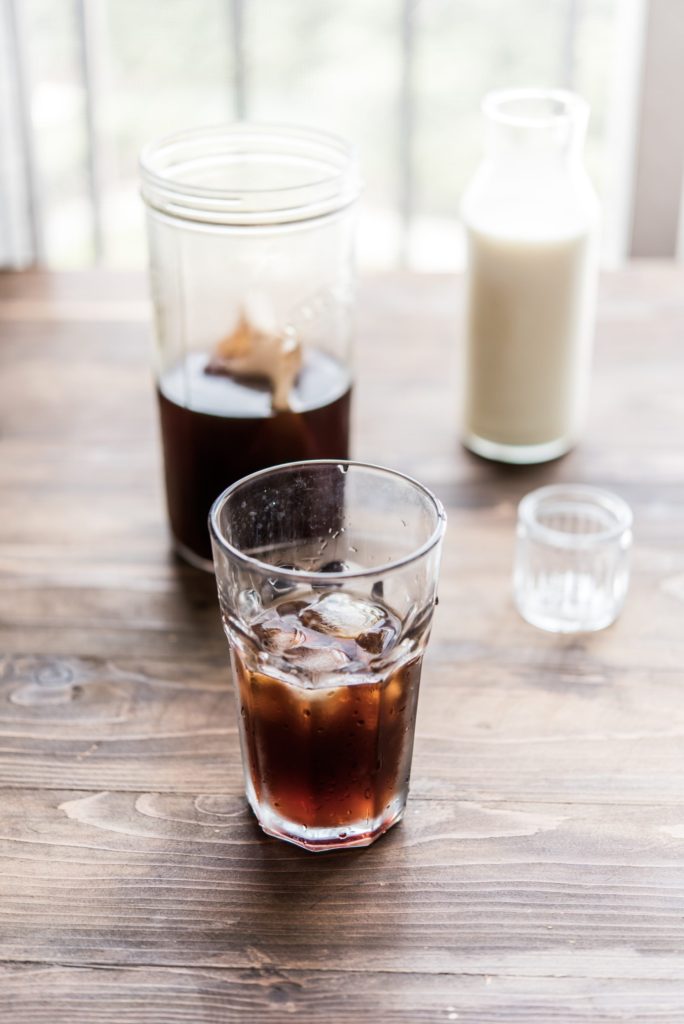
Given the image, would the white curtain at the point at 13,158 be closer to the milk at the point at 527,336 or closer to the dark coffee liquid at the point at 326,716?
the milk at the point at 527,336

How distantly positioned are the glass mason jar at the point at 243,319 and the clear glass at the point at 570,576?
6.7 inches

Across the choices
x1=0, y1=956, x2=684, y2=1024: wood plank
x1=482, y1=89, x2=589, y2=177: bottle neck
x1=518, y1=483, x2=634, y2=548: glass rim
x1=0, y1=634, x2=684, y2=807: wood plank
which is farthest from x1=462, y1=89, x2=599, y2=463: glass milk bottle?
x1=0, y1=956, x2=684, y2=1024: wood plank

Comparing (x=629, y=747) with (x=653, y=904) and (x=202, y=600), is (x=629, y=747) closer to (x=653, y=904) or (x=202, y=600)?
(x=653, y=904)

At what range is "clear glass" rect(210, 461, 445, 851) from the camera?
68cm

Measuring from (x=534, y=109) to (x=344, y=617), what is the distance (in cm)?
60

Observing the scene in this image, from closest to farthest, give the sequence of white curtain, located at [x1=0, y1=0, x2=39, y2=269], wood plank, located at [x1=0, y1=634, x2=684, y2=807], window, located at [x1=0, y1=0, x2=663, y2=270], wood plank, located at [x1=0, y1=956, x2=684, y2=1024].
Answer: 1. wood plank, located at [x1=0, y1=956, x2=684, y2=1024]
2. wood plank, located at [x1=0, y1=634, x2=684, y2=807]
3. white curtain, located at [x1=0, y1=0, x2=39, y2=269]
4. window, located at [x1=0, y1=0, x2=663, y2=270]

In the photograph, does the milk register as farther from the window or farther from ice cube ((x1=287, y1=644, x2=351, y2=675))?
the window

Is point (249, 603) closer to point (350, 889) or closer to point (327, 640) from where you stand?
point (327, 640)

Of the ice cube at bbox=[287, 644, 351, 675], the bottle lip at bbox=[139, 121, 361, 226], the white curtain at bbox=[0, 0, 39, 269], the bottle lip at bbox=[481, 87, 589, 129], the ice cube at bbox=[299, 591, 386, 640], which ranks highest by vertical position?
the bottle lip at bbox=[481, 87, 589, 129]

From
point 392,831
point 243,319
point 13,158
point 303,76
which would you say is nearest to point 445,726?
point 392,831

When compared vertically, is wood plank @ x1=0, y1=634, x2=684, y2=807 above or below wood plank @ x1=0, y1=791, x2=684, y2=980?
below

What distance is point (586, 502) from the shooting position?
1014mm

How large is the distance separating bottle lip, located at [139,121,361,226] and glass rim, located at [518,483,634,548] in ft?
0.90

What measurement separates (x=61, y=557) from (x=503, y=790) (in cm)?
43
